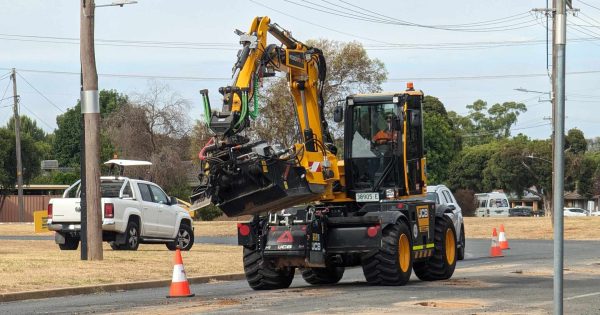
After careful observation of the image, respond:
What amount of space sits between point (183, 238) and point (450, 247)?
1072 cm

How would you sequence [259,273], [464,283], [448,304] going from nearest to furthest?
[448,304] < [259,273] < [464,283]

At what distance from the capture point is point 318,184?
17875 mm

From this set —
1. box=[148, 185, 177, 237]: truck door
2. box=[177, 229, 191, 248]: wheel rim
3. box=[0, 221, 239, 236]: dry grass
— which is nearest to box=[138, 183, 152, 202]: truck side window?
box=[148, 185, 177, 237]: truck door

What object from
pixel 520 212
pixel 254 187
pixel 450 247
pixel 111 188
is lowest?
pixel 520 212

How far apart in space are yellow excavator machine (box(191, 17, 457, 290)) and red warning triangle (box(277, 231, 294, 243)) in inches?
0.8

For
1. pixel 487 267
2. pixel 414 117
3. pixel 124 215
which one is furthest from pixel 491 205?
pixel 414 117

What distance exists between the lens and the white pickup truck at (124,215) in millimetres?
26545

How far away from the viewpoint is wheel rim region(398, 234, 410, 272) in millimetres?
18125

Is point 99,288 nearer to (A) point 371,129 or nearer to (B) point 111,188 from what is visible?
(A) point 371,129

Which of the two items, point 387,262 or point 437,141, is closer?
point 387,262

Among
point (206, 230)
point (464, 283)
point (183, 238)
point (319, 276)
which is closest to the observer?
point (464, 283)

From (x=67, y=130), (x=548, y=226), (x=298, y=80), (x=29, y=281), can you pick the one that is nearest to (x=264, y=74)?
(x=298, y=80)

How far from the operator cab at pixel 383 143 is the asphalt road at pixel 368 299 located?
5.74ft

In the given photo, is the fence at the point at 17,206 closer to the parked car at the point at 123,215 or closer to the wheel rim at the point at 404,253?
the parked car at the point at 123,215
